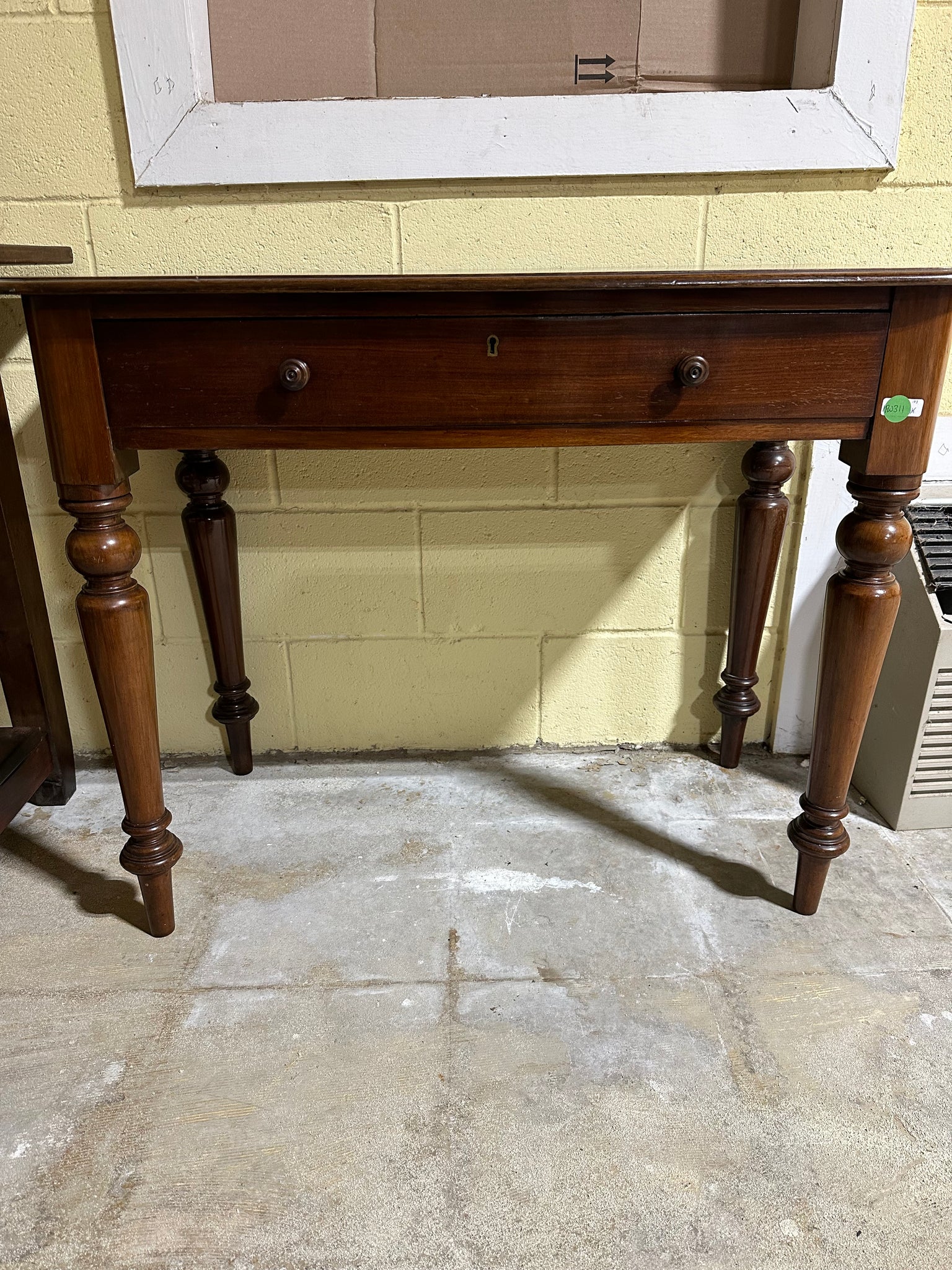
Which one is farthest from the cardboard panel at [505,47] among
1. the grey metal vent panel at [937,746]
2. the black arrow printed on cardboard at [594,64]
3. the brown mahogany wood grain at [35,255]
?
the grey metal vent panel at [937,746]

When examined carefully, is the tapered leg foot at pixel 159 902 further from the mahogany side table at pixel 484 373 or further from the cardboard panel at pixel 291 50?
the cardboard panel at pixel 291 50

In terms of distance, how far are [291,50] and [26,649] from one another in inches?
43.2

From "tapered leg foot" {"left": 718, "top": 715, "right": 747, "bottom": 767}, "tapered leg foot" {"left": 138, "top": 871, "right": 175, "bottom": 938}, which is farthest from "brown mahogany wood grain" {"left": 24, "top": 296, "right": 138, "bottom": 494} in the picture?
"tapered leg foot" {"left": 718, "top": 715, "right": 747, "bottom": 767}

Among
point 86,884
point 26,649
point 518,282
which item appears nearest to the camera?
point 518,282

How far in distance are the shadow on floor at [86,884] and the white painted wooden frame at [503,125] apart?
1124 millimetres

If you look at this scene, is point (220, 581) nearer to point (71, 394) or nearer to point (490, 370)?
point (71, 394)

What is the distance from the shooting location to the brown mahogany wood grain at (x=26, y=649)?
1459mm

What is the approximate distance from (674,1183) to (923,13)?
1677mm

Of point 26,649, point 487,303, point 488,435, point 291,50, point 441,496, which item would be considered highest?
point 291,50

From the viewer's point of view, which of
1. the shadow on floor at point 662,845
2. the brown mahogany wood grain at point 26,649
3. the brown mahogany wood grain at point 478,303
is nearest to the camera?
the brown mahogany wood grain at point 478,303

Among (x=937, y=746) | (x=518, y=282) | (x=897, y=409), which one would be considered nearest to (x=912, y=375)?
(x=897, y=409)

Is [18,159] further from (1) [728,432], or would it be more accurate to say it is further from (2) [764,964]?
(2) [764,964]

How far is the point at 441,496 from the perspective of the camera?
1622 mm

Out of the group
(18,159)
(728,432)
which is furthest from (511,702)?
(18,159)
